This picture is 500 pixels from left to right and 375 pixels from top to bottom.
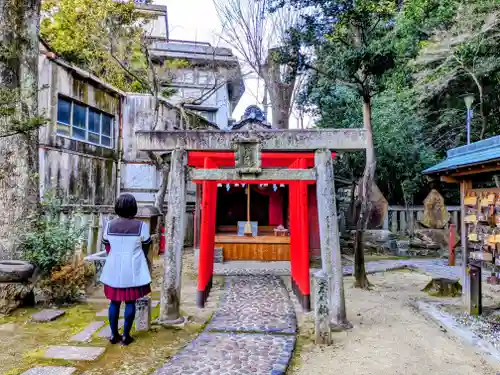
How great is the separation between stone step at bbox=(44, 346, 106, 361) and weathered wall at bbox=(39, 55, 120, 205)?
20.8 ft

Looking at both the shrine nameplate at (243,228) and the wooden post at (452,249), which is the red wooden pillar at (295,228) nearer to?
the shrine nameplate at (243,228)

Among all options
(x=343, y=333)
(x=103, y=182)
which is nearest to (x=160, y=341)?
(x=343, y=333)

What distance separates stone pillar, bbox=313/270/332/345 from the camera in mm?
5094

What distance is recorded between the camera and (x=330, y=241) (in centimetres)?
577

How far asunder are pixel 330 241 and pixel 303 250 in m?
1.68

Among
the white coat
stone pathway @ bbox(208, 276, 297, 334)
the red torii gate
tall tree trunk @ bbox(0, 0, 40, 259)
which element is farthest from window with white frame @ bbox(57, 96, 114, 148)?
the white coat

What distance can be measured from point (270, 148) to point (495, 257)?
13.7 feet

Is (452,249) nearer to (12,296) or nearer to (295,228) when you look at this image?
(295,228)

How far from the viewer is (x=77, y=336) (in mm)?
5027

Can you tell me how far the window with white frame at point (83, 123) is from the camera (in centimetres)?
1234

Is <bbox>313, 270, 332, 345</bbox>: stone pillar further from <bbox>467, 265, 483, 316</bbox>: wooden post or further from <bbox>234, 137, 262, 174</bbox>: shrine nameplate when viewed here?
<bbox>467, 265, 483, 316</bbox>: wooden post

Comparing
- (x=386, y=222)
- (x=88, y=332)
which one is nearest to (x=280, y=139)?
(x=88, y=332)

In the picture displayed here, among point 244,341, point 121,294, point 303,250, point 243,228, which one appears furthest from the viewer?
point 243,228

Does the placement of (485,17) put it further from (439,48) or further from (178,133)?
(178,133)
